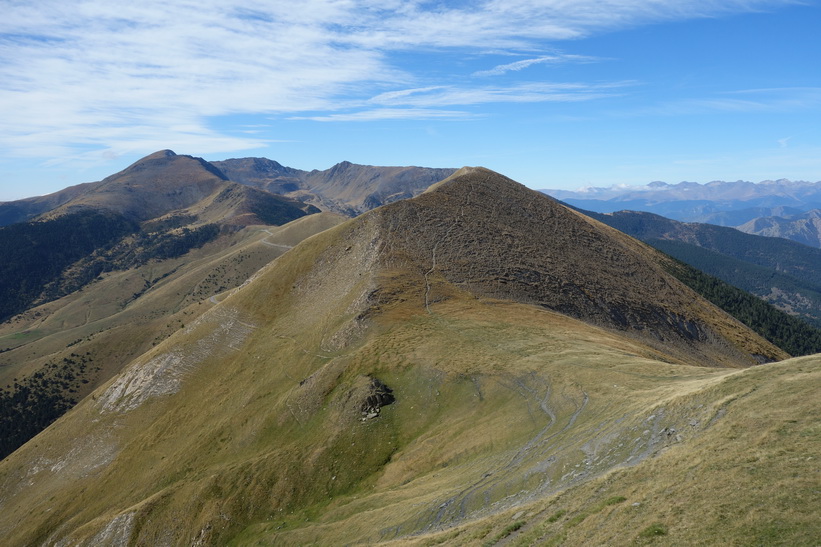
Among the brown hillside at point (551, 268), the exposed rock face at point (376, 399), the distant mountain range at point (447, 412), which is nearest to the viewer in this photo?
the distant mountain range at point (447, 412)

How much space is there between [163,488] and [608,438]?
206 ft

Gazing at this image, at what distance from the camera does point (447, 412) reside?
58.1 m

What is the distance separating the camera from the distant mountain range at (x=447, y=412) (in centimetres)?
2462

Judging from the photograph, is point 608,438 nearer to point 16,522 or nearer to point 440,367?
point 440,367

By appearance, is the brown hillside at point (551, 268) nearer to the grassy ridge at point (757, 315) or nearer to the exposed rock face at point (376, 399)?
the exposed rock face at point (376, 399)

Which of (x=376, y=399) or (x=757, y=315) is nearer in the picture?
(x=376, y=399)

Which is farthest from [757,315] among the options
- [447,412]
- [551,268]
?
[447,412]

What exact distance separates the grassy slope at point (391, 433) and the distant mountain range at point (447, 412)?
28cm

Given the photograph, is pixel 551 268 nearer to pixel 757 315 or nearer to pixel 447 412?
pixel 447 412

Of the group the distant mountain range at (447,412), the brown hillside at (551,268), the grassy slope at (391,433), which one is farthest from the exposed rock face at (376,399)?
the brown hillside at (551,268)

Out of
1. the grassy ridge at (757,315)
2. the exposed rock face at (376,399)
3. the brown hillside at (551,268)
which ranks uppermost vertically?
the brown hillside at (551,268)

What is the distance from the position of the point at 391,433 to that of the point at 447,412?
7917 millimetres

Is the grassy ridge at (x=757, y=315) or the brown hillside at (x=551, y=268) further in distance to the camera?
the grassy ridge at (x=757, y=315)

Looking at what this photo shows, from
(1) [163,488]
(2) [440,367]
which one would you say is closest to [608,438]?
(2) [440,367]
